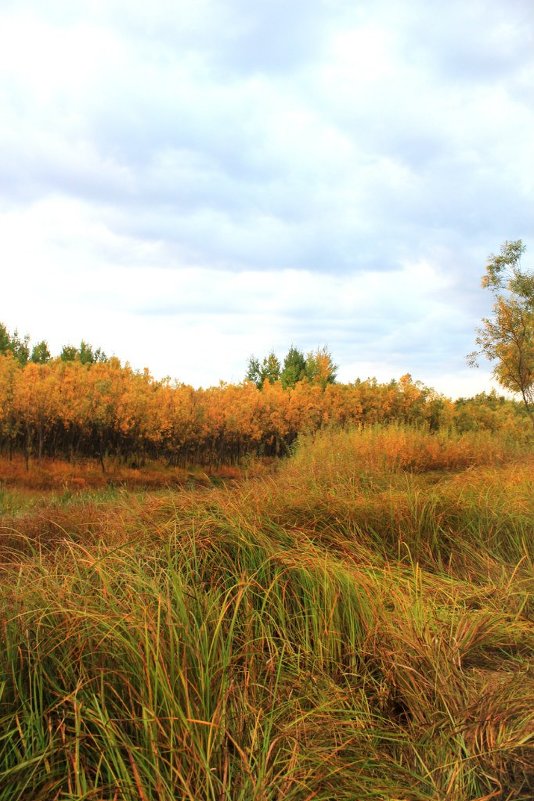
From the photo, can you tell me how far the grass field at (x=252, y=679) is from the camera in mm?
1831

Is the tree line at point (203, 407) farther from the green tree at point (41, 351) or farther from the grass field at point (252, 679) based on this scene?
the green tree at point (41, 351)

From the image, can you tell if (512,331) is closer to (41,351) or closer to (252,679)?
(252,679)

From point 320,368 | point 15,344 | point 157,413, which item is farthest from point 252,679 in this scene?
point 15,344

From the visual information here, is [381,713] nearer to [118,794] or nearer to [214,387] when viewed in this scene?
[118,794]

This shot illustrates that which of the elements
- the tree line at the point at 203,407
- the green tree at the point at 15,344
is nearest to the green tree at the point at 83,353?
the green tree at the point at 15,344

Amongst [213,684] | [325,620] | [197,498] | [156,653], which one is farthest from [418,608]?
[197,498]

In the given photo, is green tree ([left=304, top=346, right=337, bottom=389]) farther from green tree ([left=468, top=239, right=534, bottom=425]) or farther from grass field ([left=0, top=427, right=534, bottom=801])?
grass field ([left=0, top=427, right=534, bottom=801])

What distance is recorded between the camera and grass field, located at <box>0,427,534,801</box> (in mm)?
1831

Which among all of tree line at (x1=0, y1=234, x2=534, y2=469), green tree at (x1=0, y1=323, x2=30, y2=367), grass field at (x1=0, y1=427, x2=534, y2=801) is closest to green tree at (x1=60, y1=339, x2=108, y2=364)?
green tree at (x1=0, y1=323, x2=30, y2=367)

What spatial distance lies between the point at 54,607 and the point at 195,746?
99cm

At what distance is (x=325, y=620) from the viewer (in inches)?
111

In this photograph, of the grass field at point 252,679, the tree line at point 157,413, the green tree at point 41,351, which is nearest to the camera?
the grass field at point 252,679

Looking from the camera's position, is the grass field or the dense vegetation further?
the dense vegetation

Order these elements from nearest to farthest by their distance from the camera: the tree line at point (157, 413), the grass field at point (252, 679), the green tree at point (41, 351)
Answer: the grass field at point (252, 679) → the tree line at point (157, 413) → the green tree at point (41, 351)
